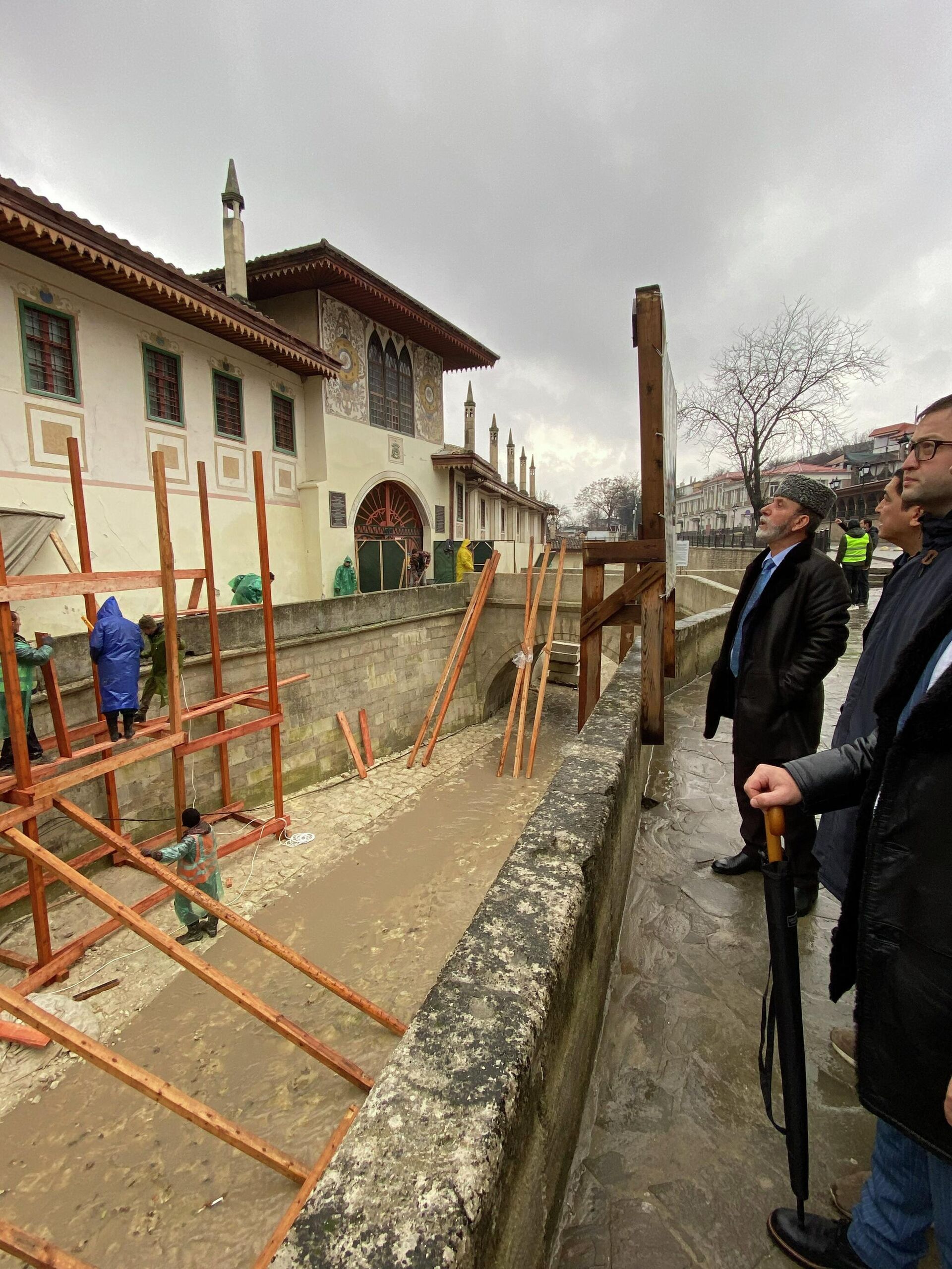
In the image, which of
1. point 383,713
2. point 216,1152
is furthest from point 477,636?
point 216,1152

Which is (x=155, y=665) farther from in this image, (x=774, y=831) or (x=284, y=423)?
(x=284, y=423)

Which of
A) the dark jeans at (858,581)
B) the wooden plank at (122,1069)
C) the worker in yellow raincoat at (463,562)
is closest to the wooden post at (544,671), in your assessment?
the worker in yellow raincoat at (463,562)

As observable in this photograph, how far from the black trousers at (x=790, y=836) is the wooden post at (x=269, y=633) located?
5.40 meters

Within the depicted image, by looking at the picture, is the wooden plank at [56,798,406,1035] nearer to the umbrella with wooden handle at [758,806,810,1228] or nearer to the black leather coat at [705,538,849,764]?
the umbrella with wooden handle at [758,806,810,1228]

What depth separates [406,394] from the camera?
15.6 meters

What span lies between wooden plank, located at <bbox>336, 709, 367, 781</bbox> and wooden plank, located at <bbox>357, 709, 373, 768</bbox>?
0.81 ft

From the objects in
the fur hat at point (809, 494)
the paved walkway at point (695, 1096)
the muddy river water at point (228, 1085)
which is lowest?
the muddy river water at point (228, 1085)

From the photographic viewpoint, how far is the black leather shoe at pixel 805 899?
8.15ft

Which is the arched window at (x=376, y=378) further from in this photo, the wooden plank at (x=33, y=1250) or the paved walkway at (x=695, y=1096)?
the wooden plank at (x=33, y=1250)

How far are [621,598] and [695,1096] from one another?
9.92 feet

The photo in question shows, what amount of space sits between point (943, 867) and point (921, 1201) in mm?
768

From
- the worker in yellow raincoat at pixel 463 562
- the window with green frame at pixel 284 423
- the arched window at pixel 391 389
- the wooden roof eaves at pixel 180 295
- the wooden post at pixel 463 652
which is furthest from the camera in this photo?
the worker in yellow raincoat at pixel 463 562

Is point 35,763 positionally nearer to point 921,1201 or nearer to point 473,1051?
point 473,1051

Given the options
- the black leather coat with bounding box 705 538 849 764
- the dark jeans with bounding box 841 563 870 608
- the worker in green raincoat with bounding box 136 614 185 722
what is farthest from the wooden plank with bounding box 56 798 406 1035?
the dark jeans with bounding box 841 563 870 608
